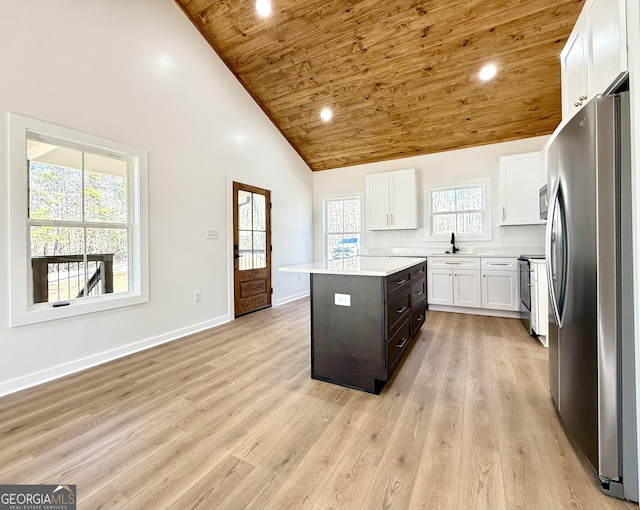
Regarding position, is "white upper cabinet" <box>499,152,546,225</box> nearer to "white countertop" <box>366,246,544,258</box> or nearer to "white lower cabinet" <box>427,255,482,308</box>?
"white countertop" <box>366,246,544,258</box>

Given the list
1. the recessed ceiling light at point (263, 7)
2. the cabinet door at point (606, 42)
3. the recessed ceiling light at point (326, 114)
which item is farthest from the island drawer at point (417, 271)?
the recessed ceiling light at point (263, 7)

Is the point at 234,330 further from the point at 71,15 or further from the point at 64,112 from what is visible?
the point at 71,15

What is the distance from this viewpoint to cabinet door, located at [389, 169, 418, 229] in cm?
509

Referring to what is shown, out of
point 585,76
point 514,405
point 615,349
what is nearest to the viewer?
point 615,349

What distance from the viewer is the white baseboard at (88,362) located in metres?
2.24

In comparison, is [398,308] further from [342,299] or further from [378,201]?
[378,201]

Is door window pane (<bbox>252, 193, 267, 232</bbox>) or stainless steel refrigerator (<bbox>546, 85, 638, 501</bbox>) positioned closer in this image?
stainless steel refrigerator (<bbox>546, 85, 638, 501</bbox>)

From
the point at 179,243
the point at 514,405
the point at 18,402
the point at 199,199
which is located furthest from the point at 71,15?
the point at 514,405

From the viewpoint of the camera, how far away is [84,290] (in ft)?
9.03

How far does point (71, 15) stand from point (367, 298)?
3601 millimetres

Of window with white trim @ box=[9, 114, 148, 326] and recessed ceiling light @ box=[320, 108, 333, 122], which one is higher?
recessed ceiling light @ box=[320, 108, 333, 122]

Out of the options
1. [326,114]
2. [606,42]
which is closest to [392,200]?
[326,114]

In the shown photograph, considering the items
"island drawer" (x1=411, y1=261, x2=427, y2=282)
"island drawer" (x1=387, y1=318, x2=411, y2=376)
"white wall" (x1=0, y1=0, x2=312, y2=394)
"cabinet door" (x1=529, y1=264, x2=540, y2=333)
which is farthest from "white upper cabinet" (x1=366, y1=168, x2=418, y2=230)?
"island drawer" (x1=387, y1=318, x2=411, y2=376)

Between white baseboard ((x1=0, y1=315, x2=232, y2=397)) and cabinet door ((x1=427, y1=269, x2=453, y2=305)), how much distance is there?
347 centimetres
